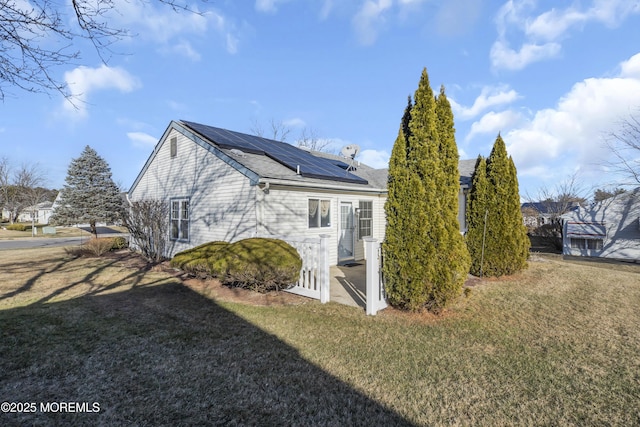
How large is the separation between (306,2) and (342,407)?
10677 millimetres

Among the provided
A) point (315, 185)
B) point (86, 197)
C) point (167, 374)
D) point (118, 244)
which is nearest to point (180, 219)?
point (315, 185)

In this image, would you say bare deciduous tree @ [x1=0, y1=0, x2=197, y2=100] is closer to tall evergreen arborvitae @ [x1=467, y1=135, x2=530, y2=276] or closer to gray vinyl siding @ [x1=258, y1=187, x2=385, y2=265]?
gray vinyl siding @ [x1=258, y1=187, x2=385, y2=265]

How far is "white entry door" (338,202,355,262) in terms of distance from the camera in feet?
32.9

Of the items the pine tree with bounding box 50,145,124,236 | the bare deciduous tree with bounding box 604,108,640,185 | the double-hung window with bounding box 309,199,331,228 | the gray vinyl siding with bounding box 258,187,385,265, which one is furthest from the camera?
the pine tree with bounding box 50,145,124,236

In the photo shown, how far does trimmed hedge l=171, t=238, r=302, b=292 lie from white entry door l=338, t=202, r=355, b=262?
11.9 feet

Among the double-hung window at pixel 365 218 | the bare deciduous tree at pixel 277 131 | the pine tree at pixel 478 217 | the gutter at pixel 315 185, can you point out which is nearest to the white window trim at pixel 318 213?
the gutter at pixel 315 185

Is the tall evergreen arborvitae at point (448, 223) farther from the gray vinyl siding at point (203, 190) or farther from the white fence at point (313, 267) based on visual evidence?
the gray vinyl siding at point (203, 190)

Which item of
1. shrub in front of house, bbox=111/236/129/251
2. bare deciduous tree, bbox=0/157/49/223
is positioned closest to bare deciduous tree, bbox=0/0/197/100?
shrub in front of house, bbox=111/236/129/251

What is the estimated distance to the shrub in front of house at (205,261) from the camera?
6.30 m

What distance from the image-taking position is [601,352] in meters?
3.70

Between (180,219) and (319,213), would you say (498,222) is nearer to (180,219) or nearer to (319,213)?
(319,213)

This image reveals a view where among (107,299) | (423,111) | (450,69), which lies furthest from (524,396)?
(450,69)

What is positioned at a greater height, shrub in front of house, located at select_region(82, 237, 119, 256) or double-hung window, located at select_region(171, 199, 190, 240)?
double-hung window, located at select_region(171, 199, 190, 240)

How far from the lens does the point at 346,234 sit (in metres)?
10.2
